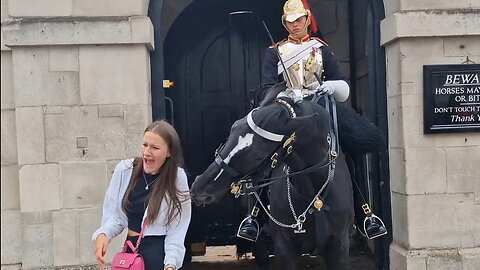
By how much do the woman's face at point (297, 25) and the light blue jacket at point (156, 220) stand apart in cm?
180

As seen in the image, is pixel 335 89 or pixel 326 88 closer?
pixel 326 88

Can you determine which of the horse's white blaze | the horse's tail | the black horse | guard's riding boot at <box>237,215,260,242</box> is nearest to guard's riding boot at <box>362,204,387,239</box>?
the black horse

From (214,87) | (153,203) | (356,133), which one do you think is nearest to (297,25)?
(356,133)

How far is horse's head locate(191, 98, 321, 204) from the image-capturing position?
3.30m

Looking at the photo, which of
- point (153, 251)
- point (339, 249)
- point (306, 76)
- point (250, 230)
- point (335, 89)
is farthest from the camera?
point (306, 76)

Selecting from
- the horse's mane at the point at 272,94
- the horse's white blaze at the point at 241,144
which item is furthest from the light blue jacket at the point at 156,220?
the horse's mane at the point at 272,94

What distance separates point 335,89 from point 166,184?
1525 millimetres

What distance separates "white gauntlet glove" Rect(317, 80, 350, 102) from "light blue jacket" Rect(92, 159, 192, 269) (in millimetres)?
1212

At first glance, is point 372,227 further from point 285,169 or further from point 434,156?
point 434,156

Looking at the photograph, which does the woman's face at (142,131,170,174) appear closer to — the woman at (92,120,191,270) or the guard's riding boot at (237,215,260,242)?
the woman at (92,120,191,270)

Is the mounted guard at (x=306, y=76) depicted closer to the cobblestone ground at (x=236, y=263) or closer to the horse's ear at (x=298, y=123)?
the horse's ear at (x=298, y=123)

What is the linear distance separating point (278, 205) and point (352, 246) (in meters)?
4.11

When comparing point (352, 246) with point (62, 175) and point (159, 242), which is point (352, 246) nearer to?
point (62, 175)

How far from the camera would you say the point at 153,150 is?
10.2 ft
